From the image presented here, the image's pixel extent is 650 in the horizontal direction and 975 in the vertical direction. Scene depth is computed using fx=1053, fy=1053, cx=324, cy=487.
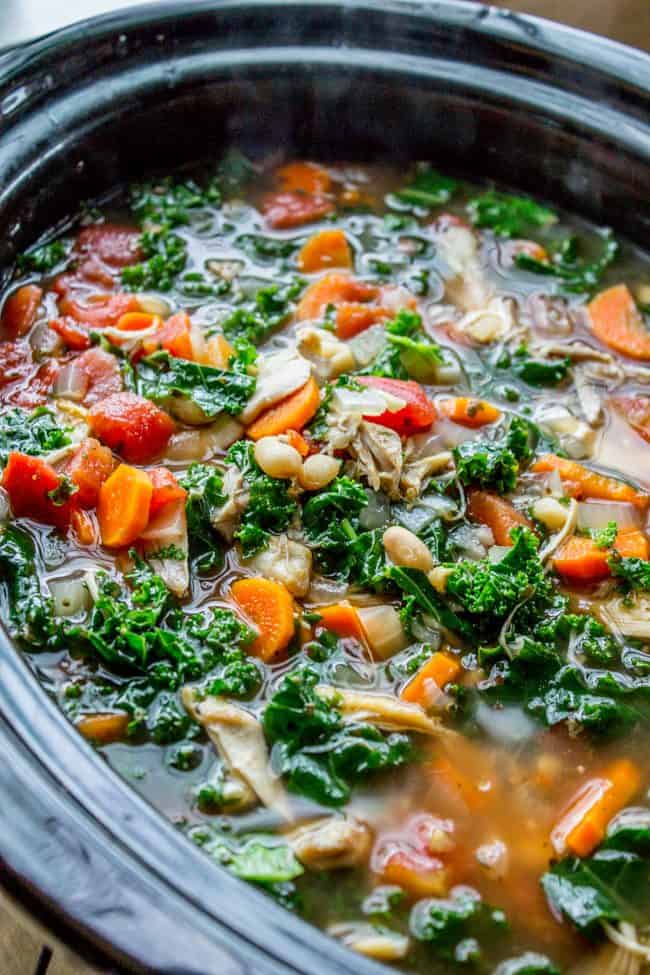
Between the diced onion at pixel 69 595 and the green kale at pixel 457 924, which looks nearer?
the green kale at pixel 457 924

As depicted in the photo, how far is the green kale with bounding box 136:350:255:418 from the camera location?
3.18 m

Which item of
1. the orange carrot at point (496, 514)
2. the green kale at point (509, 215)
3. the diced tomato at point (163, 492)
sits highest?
the green kale at point (509, 215)

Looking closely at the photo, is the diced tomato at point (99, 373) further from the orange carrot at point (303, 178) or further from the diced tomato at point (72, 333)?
the orange carrot at point (303, 178)

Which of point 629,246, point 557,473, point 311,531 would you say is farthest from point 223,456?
point 629,246

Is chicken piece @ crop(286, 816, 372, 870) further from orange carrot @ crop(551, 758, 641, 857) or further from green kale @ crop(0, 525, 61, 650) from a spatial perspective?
green kale @ crop(0, 525, 61, 650)

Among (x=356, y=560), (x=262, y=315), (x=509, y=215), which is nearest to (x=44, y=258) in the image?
(x=262, y=315)

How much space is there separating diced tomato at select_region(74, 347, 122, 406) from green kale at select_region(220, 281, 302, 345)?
16.6 inches

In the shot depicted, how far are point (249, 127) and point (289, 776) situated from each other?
2715mm


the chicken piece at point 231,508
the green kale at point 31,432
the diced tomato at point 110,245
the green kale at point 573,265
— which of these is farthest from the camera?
the green kale at point 573,265

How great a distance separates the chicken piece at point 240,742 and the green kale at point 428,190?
2394mm

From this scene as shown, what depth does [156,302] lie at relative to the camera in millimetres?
3576

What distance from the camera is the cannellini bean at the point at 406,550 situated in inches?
112

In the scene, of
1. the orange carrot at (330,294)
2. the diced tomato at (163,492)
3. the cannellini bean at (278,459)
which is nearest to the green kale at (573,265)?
the orange carrot at (330,294)

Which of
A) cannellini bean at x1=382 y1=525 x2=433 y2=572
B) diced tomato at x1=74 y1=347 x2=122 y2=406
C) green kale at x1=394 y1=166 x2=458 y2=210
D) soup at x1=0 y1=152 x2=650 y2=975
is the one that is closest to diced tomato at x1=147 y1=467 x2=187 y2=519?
soup at x1=0 y1=152 x2=650 y2=975
